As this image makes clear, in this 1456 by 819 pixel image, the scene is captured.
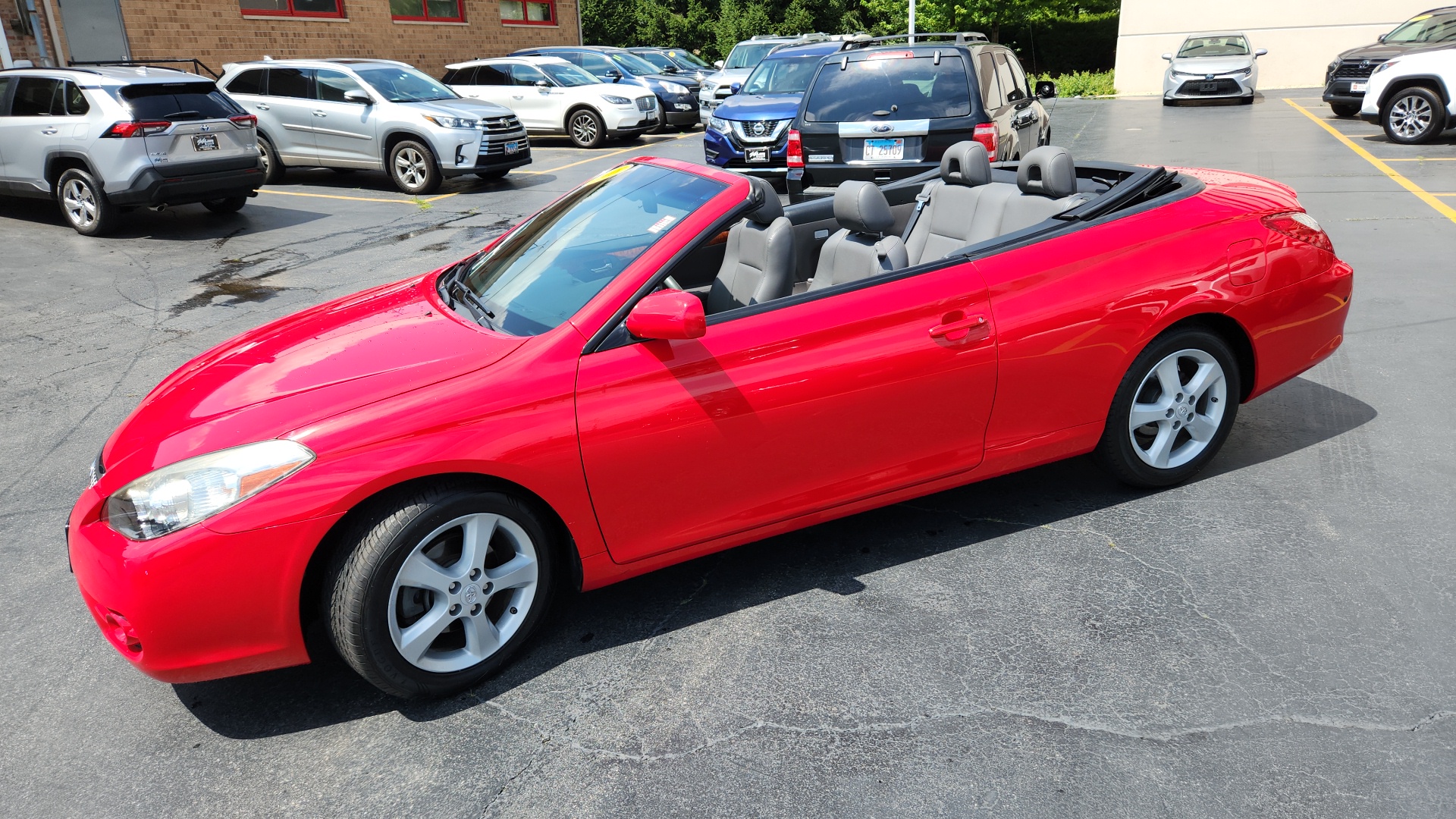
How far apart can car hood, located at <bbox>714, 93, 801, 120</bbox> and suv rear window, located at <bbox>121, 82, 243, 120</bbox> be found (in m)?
5.65

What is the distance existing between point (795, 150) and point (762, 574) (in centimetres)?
624

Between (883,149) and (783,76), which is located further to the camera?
(783,76)

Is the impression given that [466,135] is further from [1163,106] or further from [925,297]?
[1163,106]

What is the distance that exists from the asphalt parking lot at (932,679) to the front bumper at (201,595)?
0.29 ft

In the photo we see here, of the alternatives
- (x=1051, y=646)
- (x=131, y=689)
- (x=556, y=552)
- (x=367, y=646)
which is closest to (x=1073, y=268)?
(x=1051, y=646)

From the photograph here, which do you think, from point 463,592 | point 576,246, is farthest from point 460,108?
point 463,592

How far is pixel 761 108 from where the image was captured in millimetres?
12734

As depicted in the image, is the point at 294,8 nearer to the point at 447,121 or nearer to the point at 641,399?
the point at 447,121

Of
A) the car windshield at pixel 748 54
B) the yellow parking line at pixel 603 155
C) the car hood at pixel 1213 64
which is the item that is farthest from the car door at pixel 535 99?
the car hood at pixel 1213 64

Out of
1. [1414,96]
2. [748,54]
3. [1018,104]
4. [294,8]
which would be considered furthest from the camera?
[748,54]

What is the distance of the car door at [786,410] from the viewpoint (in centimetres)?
328

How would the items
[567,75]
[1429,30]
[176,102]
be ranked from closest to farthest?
[176,102] < [1429,30] < [567,75]

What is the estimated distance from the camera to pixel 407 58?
2341cm

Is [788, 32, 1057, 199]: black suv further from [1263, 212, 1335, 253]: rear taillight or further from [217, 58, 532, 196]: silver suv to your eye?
[217, 58, 532, 196]: silver suv
